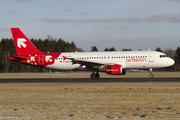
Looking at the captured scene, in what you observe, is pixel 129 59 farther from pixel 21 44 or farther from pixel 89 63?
pixel 21 44

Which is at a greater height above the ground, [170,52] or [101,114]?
[170,52]

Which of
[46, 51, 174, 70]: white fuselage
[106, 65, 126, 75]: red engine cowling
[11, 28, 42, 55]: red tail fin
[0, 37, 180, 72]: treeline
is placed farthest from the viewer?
[0, 37, 180, 72]: treeline

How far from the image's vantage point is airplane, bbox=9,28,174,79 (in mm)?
36938

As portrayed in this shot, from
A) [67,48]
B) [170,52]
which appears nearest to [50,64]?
[67,48]

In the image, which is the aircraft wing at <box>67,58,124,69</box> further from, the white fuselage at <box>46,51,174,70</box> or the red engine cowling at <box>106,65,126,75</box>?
the red engine cowling at <box>106,65,126,75</box>

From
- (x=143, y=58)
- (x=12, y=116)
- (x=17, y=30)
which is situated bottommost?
(x=12, y=116)

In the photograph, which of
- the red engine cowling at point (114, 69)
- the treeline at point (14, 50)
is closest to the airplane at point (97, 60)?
the red engine cowling at point (114, 69)

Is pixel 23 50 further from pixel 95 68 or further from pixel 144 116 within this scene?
pixel 144 116

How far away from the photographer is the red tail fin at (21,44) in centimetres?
4075

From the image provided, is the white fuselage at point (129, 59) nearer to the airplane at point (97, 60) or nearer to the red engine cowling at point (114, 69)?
the airplane at point (97, 60)

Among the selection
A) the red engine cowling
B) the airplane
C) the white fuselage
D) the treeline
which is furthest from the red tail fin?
the treeline

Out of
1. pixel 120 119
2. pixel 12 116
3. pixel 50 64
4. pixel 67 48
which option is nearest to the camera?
pixel 120 119

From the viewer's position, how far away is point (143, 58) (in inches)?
1458

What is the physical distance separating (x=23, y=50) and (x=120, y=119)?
33.3 metres
